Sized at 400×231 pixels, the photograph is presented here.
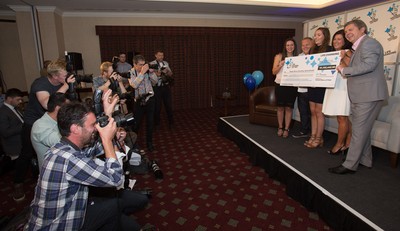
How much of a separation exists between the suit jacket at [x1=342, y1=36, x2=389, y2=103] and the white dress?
30cm

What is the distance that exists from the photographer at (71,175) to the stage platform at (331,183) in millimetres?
1654

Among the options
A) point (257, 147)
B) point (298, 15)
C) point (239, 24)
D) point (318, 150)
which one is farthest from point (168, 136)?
point (298, 15)

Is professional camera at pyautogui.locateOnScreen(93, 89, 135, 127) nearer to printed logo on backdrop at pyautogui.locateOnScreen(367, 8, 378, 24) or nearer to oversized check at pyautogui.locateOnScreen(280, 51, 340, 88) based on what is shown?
oversized check at pyautogui.locateOnScreen(280, 51, 340, 88)

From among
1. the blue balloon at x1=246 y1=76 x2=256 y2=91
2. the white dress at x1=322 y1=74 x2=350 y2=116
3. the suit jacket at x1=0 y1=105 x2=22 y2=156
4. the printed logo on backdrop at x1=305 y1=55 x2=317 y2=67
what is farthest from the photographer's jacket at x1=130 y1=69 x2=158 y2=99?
the blue balloon at x1=246 y1=76 x2=256 y2=91

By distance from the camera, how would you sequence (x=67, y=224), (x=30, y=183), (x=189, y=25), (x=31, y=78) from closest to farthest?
(x=67, y=224) < (x=30, y=183) < (x=31, y=78) < (x=189, y=25)

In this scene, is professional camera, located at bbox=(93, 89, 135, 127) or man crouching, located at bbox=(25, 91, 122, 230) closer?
man crouching, located at bbox=(25, 91, 122, 230)

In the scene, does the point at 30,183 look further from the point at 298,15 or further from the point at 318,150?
the point at 298,15

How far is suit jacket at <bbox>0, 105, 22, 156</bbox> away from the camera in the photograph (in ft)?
9.14

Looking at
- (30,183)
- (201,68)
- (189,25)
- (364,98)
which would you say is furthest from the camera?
(201,68)

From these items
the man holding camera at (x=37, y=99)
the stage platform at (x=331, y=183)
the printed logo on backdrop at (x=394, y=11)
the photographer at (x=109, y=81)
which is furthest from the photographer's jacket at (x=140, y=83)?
the printed logo on backdrop at (x=394, y=11)

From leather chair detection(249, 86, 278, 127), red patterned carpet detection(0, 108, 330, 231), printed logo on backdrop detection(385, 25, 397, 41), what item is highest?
printed logo on backdrop detection(385, 25, 397, 41)

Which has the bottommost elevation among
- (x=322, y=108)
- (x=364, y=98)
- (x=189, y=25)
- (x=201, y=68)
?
(x=322, y=108)

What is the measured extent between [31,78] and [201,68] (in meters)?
4.17

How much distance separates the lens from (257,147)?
3.08 m
